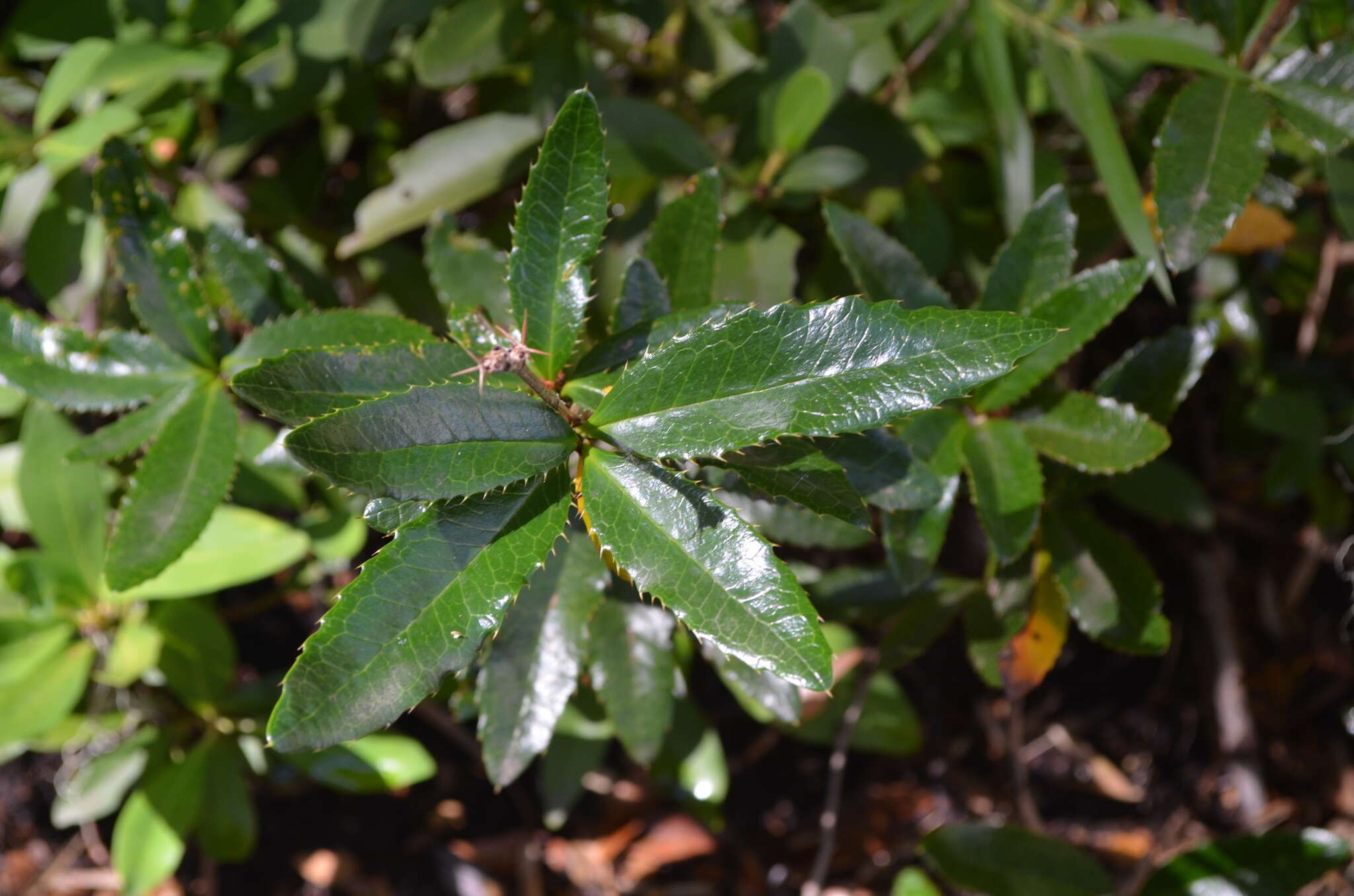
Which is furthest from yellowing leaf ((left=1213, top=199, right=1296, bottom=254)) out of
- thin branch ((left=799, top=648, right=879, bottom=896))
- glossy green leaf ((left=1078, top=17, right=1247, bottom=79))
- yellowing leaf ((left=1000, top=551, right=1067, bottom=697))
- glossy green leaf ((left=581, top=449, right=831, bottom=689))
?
glossy green leaf ((left=581, top=449, right=831, bottom=689))

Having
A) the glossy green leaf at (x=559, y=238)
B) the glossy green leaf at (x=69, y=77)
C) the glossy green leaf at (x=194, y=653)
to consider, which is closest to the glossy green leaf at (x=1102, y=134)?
the glossy green leaf at (x=559, y=238)

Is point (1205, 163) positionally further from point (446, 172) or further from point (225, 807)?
point (225, 807)

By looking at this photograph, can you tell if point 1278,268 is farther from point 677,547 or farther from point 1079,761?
point 677,547

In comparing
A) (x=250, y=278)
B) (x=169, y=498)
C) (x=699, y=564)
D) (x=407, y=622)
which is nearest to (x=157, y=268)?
(x=250, y=278)

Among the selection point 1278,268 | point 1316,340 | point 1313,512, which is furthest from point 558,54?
point 1313,512

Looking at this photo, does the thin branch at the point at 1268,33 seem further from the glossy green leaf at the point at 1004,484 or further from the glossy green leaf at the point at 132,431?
the glossy green leaf at the point at 132,431

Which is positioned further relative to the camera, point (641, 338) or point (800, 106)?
point (800, 106)
